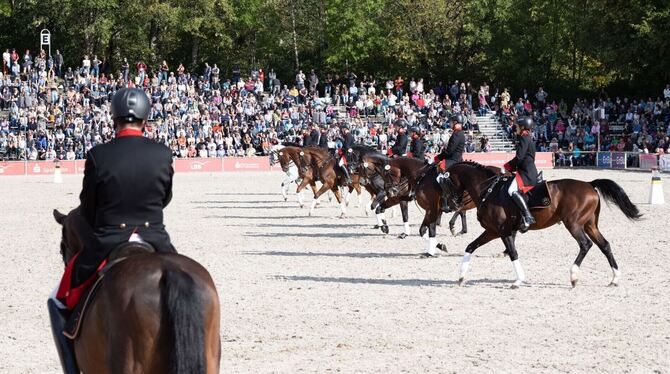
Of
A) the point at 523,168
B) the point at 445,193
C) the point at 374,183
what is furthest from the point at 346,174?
the point at 523,168

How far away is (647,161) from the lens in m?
49.9

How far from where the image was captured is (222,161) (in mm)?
54500

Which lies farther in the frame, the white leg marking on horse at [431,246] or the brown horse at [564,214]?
the white leg marking on horse at [431,246]

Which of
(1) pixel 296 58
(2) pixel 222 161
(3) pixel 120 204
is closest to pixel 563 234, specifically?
(3) pixel 120 204

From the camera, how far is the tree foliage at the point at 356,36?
230 ft

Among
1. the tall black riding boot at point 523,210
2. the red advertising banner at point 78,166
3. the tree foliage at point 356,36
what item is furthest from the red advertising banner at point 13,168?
the tall black riding boot at point 523,210

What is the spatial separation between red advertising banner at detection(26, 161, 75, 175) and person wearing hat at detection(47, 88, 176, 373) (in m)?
45.8

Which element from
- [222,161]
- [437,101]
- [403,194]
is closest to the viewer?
[403,194]

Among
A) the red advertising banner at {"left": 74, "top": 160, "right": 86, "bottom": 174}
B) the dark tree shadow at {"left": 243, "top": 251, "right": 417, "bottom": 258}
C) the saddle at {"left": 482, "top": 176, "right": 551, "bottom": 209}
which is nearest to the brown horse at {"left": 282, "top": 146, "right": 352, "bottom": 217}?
the dark tree shadow at {"left": 243, "top": 251, "right": 417, "bottom": 258}

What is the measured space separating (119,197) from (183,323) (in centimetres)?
121

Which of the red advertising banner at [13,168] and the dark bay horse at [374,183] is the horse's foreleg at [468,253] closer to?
the dark bay horse at [374,183]

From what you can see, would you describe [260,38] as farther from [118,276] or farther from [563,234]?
[118,276]

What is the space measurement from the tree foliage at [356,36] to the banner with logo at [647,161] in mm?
13577

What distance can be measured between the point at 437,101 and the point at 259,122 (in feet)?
37.9
